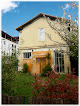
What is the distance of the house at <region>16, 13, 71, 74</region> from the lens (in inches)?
336

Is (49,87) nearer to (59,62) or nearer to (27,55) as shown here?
(59,62)

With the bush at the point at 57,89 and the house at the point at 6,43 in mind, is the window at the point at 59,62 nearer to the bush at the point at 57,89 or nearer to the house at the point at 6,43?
the house at the point at 6,43

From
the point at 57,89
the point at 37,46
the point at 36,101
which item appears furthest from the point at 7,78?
the point at 37,46

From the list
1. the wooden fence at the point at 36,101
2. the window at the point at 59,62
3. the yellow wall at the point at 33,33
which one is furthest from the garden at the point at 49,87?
the yellow wall at the point at 33,33

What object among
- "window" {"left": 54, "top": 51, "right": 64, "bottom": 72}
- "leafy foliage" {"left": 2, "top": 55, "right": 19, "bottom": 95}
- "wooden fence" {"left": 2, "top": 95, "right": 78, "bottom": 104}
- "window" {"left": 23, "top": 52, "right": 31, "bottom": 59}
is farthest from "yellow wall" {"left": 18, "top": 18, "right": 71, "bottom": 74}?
"wooden fence" {"left": 2, "top": 95, "right": 78, "bottom": 104}

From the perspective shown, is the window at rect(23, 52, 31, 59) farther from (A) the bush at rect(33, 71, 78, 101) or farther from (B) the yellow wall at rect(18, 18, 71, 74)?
(A) the bush at rect(33, 71, 78, 101)

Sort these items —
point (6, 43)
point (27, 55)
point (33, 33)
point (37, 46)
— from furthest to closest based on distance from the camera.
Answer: point (27, 55), point (33, 33), point (37, 46), point (6, 43)

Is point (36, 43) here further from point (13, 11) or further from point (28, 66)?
point (13, 11)

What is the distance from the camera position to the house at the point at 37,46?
854 centimetres

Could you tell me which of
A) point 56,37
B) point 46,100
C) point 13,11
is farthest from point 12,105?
point 56,37

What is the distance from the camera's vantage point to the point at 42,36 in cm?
901

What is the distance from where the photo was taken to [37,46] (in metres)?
9.09

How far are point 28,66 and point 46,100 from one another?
722cm

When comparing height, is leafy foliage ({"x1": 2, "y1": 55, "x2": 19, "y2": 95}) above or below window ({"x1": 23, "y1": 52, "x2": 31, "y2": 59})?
below
